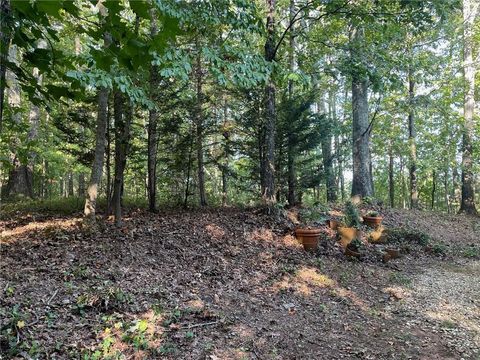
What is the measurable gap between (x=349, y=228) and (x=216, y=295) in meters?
3.80

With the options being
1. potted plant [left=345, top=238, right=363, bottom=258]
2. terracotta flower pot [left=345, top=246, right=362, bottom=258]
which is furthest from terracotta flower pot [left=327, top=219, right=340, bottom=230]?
terracotta flower pot [left=345, top=246, right=362, bottom=258]

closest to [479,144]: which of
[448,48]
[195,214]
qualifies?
[448,48]

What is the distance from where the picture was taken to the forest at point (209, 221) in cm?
274

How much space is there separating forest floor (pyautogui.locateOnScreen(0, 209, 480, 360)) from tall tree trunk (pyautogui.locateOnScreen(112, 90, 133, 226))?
0.46 m

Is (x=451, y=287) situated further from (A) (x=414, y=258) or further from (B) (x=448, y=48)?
(B) (x=448, y=48)

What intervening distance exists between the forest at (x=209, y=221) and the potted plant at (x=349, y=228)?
39mm

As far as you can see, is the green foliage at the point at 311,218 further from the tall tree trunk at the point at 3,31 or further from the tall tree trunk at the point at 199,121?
the tall tree trunk at the point at 3,31

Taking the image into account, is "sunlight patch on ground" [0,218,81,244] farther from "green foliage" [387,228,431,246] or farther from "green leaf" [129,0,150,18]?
"green foliage" [387,228,431,246]

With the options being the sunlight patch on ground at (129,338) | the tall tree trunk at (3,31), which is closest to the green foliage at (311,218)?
the sunlight patch on ground at (129,338)

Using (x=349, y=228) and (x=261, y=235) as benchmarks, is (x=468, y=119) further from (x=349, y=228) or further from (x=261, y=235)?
(x=261, y=235)

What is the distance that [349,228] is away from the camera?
7148 mm

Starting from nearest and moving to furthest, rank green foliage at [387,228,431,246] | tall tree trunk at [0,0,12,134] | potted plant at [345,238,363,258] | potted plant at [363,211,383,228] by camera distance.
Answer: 1. tall tree trunk at [0,0,12,134]
2. potted plant at [345,238,363,258]
3. green foliage at [387,228,431,246]
4. potted plant at [363,211,383,228]

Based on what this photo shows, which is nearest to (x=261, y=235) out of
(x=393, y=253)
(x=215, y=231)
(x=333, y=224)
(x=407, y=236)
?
(x=215, y=231)

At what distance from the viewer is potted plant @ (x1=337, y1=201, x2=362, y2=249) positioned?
278 inches
